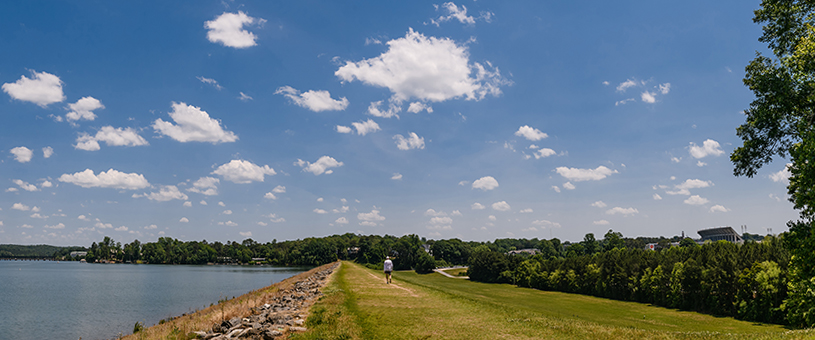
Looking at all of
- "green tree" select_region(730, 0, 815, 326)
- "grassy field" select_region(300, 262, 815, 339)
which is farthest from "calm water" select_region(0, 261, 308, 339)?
"green tree" select_region(730, 0, 815, 326)

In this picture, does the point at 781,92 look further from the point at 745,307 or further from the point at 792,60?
the point at 745,307

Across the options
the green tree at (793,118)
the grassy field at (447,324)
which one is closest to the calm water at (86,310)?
the grassy field at (447,324)

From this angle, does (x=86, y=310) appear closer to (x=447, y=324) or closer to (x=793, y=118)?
(x=447, y=324)

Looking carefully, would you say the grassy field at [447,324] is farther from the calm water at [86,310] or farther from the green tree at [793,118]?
the calm water at [86,310]

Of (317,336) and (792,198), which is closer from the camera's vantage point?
(317,336)

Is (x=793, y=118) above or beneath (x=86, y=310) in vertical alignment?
above

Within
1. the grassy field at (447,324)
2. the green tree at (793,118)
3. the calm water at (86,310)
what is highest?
the green tree at (793,118)

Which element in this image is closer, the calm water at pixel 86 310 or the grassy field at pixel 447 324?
the grassy field at pixel 447 324

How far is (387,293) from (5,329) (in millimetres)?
35451

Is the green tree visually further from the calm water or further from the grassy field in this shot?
the calm water

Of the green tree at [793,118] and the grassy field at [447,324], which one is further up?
the green tree at [793,118]

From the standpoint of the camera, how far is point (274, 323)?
19.2 m

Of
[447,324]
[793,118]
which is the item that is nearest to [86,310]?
[447,324]

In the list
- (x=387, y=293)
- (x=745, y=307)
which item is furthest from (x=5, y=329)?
(x=745, y=307)
